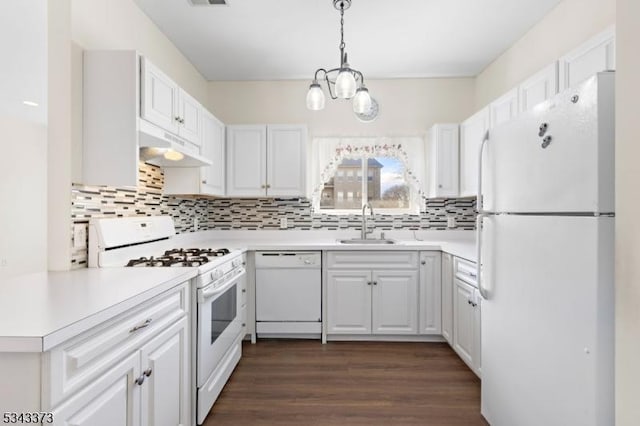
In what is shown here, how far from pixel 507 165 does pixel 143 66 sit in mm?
1931

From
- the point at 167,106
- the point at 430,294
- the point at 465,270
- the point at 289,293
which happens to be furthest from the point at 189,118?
the point at 430,294

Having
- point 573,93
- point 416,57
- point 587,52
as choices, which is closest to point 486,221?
point 573,93

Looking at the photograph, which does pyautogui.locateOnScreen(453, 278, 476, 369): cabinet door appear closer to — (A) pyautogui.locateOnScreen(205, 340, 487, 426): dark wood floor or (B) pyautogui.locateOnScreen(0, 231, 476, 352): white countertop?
(A) pyautogui.locateOnScreen(205, 340, 487, 426): dark wood floor

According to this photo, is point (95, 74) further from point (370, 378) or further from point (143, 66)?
point (370, 378)

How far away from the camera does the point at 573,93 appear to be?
1243mm

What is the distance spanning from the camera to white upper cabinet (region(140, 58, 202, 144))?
1.90m

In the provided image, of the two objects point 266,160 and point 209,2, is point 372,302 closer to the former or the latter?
point 266,160

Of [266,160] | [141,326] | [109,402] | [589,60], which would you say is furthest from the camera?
[266,160]

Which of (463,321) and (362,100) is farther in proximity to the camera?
(463,321)

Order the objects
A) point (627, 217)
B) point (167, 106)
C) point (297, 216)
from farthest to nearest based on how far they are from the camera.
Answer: point (297, 216)
point (167, 106)
point (627, 217)

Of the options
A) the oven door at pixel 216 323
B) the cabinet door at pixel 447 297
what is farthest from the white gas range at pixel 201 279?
the cabinet door at pixel 447 297

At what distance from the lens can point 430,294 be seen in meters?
3.06

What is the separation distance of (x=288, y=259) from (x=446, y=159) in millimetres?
1775

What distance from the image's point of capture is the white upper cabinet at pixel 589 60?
1688mm
